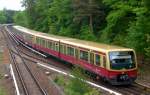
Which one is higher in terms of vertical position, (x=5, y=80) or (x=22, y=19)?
(x=22, y=19)

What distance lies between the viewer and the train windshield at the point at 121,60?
81.1 feet

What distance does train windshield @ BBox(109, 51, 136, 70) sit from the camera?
81.1ft

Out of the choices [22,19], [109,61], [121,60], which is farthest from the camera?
[22,19]

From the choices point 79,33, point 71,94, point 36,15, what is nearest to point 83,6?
point 79,33

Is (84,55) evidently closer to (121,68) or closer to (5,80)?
(121,68)

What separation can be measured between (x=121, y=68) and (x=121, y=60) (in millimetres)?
494

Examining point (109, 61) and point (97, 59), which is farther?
point (97, 59)

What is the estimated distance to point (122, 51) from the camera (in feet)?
82.0

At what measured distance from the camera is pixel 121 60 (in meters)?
24.9

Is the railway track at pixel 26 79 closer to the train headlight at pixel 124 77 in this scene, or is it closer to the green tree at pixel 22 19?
the train headlight at pixel 124 77

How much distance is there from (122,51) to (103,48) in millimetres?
1390

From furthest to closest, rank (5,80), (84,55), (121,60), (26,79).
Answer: (26,79) → (5,80) → (84,55) → (121,60)

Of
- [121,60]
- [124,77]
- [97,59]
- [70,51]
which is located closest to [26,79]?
[70,51]

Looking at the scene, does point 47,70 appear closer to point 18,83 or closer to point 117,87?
point 18,83
